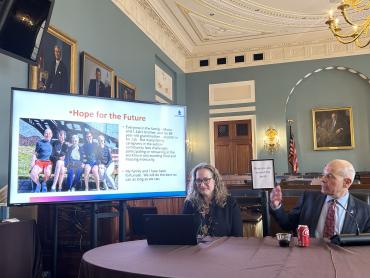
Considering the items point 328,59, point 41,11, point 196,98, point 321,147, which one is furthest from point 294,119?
point 41,11

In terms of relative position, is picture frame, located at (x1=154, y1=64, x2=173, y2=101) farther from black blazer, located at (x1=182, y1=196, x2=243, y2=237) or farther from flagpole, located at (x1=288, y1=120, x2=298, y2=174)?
black blazer, located at (x1=182, y1=196, x2=243, y2=237)

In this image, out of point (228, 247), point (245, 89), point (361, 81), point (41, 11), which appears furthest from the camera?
point (245, 89)

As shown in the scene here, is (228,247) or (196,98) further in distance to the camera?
(196,98)

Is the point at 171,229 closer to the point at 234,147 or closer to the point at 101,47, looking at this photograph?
the point at 101,47

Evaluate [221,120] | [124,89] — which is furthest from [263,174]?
[221,120]

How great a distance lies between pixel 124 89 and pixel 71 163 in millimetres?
3853

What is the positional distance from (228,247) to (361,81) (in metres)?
9.52

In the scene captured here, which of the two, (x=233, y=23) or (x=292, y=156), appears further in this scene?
(x=292, y=156)

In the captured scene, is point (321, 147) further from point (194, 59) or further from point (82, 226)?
point (82, 226)

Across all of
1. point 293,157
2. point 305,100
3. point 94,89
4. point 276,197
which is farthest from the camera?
point 305,100

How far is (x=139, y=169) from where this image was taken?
10.6 ft

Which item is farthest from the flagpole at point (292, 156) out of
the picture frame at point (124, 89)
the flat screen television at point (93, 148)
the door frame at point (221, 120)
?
the flat screen television at point (93, 148)

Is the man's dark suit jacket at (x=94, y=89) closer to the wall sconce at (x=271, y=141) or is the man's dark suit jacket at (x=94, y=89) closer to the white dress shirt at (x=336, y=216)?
the white dress shirt at (x=336, y=216)

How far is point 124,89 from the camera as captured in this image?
6590mm
